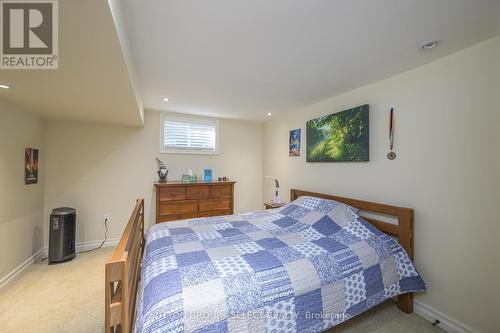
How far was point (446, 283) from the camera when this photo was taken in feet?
5.80

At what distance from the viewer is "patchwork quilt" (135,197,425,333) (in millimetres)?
1113

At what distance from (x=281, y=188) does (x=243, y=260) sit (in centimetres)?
248

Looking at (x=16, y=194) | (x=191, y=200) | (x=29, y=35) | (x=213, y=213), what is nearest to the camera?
(x=29, y=35)

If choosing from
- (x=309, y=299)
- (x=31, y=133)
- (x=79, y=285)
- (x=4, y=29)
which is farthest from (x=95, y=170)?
(x=309, y=299)

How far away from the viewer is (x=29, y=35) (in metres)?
1.17

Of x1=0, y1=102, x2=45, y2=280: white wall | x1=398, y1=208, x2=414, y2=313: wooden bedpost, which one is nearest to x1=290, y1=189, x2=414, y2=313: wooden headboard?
x1=398, y1=208, x2=414, y2=313: wooden bedpost

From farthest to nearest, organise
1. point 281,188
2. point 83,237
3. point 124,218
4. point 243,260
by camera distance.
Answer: point 281,188
point 124,218
point 83,237
point 243,260

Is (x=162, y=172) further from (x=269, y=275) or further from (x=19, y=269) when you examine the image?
(x=269, y=275)

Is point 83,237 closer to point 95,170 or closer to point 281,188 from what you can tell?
point 95,170

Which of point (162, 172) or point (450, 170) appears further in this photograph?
point (162, 172)

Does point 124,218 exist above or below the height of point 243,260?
below

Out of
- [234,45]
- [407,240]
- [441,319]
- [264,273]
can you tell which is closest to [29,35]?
[234,45]

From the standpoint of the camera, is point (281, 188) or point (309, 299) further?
point (281, 188)

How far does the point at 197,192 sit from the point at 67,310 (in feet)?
6.55
